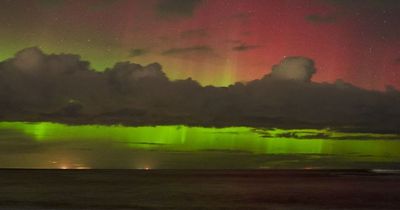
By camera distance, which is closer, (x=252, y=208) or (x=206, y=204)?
(x=252, y=208)

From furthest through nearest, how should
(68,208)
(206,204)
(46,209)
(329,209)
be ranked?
(206,204) → (329,209) → (68,208) → (46,209)

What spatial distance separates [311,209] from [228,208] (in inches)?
327

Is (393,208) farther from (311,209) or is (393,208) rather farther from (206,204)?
(206,204)

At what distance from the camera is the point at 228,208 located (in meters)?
60.2

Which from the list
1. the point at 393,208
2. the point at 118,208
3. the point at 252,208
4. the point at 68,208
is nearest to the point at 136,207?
the point at 118,208

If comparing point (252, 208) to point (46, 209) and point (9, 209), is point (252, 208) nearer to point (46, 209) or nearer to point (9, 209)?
point (46, 209)

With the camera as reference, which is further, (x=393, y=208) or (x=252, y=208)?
(x=393, y=208)


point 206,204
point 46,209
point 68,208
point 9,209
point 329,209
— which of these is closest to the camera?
point 9,209

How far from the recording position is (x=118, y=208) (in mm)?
58969

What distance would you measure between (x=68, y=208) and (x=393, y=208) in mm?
35568

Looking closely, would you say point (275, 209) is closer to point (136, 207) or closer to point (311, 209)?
point (311, 209)

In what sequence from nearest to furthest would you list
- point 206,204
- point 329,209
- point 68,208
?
point 68,208 → point 329,209 → point 206,204

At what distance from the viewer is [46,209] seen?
179ft

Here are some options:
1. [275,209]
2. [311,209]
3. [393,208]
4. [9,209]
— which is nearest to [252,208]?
[275,209]
